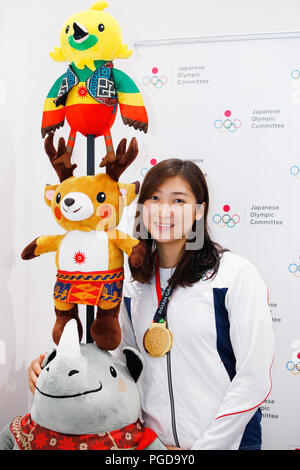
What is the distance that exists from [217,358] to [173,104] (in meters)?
1.22

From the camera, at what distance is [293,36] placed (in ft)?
6.09

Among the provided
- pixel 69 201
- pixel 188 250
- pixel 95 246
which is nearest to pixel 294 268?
pixel 188 250

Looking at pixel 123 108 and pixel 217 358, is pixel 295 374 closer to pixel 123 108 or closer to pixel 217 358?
pixel 217 358

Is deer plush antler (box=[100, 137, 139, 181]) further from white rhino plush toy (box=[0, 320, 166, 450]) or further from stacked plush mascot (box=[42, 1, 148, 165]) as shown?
white rhino plush toy (box=[0, 320, 166, 450])

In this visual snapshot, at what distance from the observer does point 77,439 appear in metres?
1.15

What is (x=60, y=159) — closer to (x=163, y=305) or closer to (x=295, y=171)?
(x=163, y=305)

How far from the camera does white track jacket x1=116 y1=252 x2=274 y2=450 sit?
1.25m

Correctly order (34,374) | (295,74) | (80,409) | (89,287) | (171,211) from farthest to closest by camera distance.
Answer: (295,74) → (34,374) → (171,211) → (89,287) → (80,409)

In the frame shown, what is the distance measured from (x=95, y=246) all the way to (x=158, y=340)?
0.37 meters

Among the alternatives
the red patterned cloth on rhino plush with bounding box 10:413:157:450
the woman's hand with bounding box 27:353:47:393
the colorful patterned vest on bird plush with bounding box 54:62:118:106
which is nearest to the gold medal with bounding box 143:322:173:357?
the red patterned cloth on rhino plush with bounding box 10:413:157:450

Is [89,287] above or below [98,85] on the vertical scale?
below

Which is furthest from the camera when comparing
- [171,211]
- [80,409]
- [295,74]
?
[295,74]

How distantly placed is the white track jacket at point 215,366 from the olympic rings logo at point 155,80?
3.30 feet
